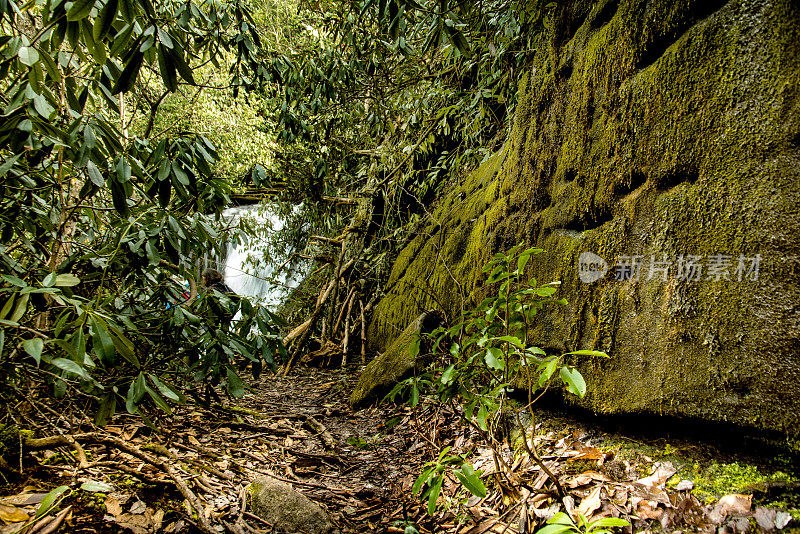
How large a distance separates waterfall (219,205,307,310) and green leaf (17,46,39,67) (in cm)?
341

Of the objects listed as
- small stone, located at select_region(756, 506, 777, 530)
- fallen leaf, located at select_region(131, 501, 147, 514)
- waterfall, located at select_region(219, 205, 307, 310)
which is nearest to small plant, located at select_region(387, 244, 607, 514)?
small stone, located at select_region(756, 506, 777, 530)

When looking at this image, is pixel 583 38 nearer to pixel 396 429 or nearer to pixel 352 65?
pixel 352 65

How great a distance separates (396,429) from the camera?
120 inches

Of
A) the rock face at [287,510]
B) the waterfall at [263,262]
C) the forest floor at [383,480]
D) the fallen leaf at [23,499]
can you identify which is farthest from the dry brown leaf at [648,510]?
the waterfall at [263,262]

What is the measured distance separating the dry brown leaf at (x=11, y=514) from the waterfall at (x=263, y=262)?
3295 mm

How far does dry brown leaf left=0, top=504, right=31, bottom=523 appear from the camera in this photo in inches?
50.8

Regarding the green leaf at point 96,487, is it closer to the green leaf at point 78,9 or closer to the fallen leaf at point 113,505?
the fallen leaf at point 113,505

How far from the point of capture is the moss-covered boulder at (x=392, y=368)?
333 cm

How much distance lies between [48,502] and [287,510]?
86cm

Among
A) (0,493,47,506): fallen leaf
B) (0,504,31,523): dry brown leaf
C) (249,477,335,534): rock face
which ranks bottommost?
(249,477,335,534): rock face

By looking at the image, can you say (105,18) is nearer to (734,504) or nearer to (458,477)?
(458,477)

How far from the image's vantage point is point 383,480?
235cm

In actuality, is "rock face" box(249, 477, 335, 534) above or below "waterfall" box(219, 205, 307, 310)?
below

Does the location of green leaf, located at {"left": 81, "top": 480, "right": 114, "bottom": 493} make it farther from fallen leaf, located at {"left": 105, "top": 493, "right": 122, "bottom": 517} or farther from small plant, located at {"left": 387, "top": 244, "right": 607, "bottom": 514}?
small plant, located at {"left": 387, "top": 244, "right": 607, "bottom": 514}
